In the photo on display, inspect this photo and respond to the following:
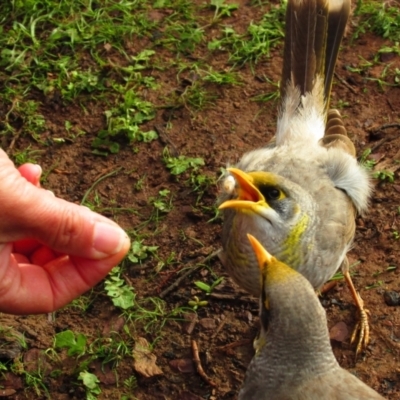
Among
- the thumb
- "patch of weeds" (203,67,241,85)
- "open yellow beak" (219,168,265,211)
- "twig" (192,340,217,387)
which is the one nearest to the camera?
the thumb

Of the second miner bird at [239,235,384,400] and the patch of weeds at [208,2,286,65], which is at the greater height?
the patch of weeds at [208,2,286,65]

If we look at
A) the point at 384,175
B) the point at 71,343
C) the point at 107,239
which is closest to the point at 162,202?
the point at 71,343

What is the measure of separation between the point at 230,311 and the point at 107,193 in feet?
5.62

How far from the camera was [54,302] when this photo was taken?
195 inches

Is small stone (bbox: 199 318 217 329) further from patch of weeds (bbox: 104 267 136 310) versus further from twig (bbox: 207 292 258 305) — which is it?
patch of weeds (bbox: 104 267 136 310)

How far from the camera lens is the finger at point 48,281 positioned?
4758mm

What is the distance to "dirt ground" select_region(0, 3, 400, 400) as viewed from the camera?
596 centimetres

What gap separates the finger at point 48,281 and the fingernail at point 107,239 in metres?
0.09

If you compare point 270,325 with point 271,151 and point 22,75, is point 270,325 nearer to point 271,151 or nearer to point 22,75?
point 271,151

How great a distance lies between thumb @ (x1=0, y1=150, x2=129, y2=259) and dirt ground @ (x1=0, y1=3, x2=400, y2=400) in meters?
1.75

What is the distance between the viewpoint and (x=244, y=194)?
18.2ft

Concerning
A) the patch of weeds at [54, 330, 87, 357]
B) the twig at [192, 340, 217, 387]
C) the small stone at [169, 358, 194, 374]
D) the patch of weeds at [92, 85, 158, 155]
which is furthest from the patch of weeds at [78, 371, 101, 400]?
the patch of weeds at [92, 85, 158, 155]

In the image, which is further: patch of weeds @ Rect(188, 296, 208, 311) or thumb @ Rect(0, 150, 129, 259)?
patch of weeds @ Rect(188, 296, 208, 311)

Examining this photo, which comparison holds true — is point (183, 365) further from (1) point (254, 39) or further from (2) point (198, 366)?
(1) point (254, 39)
